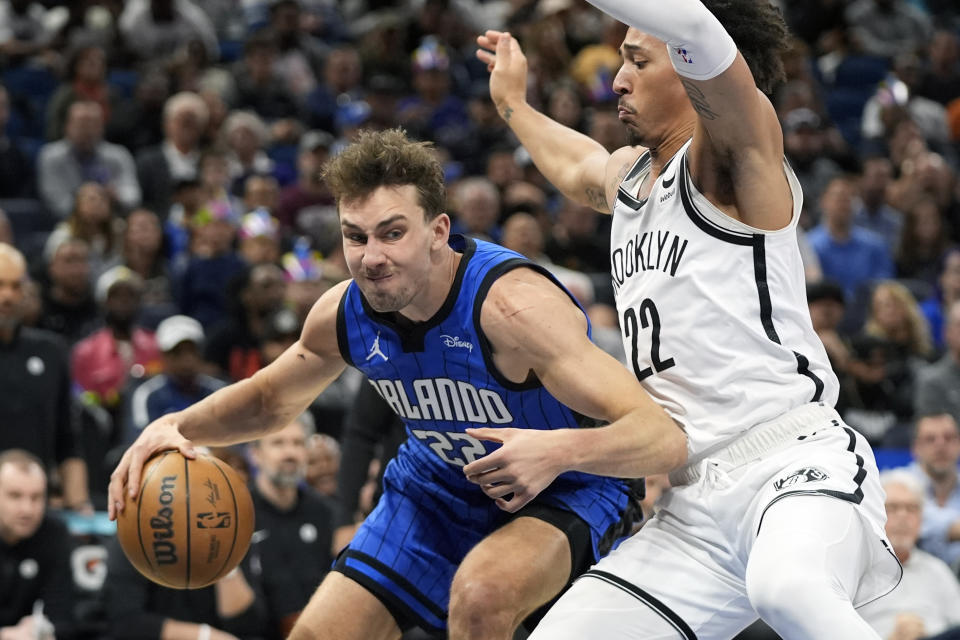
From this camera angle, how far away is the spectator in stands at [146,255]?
10617 mm

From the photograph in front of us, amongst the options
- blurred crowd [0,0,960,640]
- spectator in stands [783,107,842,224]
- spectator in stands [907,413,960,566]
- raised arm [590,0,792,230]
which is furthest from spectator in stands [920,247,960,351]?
raised arm [590,0,792,230]

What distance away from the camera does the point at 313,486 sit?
30.1ft

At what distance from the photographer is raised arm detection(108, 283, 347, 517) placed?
15.7 feet

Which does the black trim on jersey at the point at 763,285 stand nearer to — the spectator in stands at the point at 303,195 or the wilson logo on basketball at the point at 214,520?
the wilson logo on basketball at the point at 214,520

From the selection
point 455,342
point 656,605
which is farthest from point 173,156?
point 656,605

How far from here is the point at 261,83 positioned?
1387 centimetres

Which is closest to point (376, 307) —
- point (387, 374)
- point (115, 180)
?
point (387, 374)

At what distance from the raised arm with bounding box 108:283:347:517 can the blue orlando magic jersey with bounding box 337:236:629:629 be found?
13 cm

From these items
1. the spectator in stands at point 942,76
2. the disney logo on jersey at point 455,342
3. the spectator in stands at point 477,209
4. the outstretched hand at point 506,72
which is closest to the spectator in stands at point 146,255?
the spectator in stands at point 477,209

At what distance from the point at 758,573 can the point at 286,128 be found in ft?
33.7

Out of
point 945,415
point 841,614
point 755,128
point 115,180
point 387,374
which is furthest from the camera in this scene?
point 115,180

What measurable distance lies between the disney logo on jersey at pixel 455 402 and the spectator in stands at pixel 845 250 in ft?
26.1

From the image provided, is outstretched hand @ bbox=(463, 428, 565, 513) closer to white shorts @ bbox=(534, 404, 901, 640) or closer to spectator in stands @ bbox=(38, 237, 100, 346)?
white shorts @ bbox=(534, 404, 901, 640)

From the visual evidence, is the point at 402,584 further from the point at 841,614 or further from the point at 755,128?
the point at 755,128
